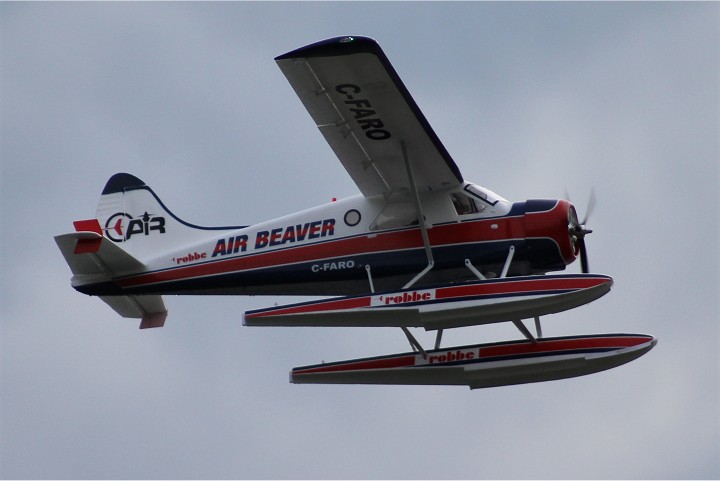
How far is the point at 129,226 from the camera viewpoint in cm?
2027

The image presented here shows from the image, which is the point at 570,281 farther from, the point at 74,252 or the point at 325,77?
A: the point at 74,252

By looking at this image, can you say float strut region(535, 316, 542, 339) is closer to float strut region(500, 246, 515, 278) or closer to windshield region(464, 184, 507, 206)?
float strut region(500, 246, 515, 278)

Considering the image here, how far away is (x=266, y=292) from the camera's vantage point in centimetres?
1889

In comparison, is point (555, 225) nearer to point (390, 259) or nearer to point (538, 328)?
point (538, 328)

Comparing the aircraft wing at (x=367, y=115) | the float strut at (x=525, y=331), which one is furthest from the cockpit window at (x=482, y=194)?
the float strut at (x=525, y=331)

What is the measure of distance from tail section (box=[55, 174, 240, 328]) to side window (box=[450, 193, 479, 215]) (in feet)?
12.4

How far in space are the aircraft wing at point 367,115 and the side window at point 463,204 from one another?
0.71ft

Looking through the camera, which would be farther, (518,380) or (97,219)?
(97,219)

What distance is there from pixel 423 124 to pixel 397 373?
12.9ft

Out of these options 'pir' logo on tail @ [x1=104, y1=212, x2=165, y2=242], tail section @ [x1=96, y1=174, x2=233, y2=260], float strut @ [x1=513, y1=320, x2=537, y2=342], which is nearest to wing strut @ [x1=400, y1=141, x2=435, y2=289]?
float strut @ [x1=513, y1=320, x2=537, y2=342]

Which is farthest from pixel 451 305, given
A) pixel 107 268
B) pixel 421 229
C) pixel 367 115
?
pixel 107 268

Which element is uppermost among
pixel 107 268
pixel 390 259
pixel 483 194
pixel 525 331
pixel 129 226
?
pixel 129 226

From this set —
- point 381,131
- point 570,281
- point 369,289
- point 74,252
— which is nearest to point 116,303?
point 74,252

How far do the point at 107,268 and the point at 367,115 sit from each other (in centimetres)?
520
